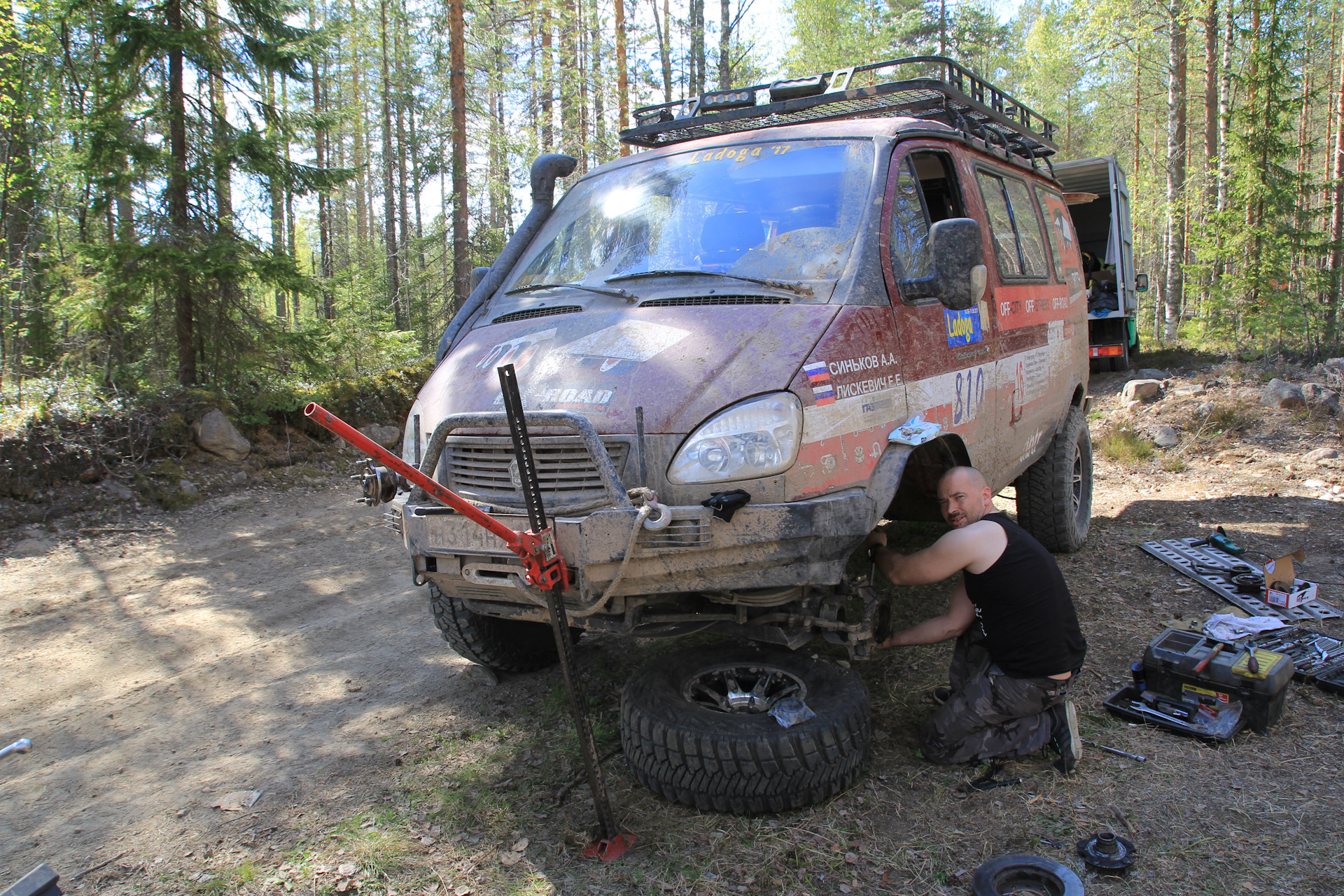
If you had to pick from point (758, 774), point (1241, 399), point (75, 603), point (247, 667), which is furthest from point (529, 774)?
point (1241, 399)

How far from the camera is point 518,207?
26812 mm

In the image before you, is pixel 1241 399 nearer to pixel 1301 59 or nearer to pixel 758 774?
pixel 758 774

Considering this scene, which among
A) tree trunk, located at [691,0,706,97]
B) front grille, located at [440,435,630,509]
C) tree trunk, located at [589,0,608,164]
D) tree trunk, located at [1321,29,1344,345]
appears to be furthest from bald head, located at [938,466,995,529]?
tree trunk, located at [691,0,706,97]

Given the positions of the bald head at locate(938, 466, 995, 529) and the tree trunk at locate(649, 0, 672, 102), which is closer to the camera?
the bald head at locate(938, 466, 995, 529)

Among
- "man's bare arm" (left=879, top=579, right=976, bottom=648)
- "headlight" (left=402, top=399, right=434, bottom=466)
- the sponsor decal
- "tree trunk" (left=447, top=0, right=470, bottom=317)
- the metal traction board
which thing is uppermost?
"tree trunk" (left=447, top=0, right=470, bottom=317)

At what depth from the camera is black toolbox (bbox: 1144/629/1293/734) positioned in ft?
11.4

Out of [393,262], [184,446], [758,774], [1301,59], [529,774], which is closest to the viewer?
[758,774]

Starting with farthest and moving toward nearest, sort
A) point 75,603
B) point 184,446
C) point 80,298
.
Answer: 1. point 80,298
2. point 184,446
3. point 75,603

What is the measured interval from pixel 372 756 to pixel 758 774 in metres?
1.72

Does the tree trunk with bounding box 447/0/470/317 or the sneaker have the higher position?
the tree trunk with bounding box 447/0/470/317

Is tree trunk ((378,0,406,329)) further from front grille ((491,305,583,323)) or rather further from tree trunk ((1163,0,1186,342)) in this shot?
front grille ((491,305,583,323))

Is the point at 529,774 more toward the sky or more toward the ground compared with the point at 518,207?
more toward the ground

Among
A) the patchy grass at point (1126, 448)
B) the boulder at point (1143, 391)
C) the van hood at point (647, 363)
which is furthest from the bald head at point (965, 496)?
the boulder at point (1143, 391)

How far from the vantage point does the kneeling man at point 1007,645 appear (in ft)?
10.8
